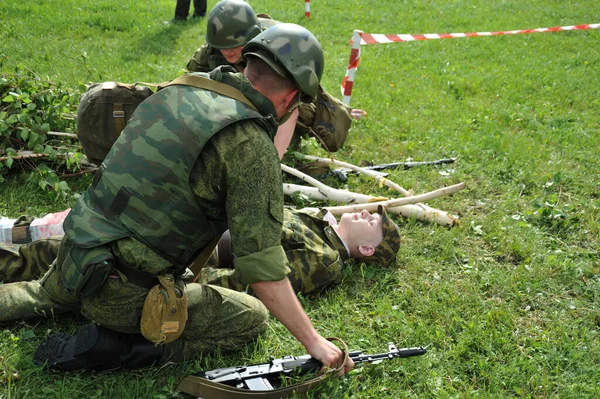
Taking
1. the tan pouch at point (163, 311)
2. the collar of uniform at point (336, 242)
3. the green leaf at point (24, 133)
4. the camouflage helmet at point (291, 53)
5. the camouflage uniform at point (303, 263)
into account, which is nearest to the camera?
the camouflage helmet at point (291, 53)

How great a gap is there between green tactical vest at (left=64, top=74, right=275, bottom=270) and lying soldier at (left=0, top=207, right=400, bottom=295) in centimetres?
101

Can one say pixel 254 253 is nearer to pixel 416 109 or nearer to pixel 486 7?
pixel 416 109

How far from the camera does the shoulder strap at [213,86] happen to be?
263 centimetres

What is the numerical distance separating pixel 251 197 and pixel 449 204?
3.29 meters

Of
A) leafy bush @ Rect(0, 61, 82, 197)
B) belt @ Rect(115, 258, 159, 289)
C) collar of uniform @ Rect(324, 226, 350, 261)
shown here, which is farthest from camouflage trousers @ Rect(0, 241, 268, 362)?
leafy bush @ Rect(0, 61, 82, 197)

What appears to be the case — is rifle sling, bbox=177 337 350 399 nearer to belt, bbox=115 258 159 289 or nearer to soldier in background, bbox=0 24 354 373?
soldier in background, bbox=0 24 354 373

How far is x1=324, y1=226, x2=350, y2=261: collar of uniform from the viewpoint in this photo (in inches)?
167

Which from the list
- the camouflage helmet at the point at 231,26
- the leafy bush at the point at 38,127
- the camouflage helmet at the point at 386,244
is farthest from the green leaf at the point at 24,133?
the camouflage helmet at the point at 386,244

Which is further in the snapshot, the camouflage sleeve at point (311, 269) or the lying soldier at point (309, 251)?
the camouflage sleeve at point (311, 269)

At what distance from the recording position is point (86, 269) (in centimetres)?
273

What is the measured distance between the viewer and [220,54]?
5.45m

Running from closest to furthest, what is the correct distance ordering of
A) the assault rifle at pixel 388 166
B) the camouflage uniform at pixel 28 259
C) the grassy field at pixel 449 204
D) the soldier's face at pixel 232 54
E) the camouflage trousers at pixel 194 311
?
1. the camouflage trousers at pixel 194 311
2. the grassy field at pixel 449 204
3. the camouflage uniform at pixel 28 259
4. the soldier's face at pixel 232 54
5. the assault rifle at pixel 388 166

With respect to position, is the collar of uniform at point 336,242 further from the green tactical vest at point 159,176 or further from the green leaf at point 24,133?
the green leaf at point 24,133

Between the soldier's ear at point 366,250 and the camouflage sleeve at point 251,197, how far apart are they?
1.77m
